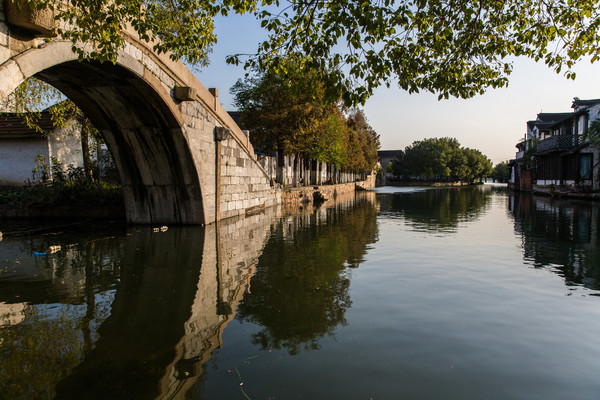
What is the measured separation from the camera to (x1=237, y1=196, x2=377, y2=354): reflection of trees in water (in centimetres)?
408

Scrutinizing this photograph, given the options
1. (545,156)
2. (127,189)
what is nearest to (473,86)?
(127,189)

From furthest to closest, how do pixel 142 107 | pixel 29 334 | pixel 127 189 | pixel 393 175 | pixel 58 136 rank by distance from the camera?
pixel 393 175 < pixel 58 136 < pixel 127 189 < pixel 142 107 < pixel 29 334

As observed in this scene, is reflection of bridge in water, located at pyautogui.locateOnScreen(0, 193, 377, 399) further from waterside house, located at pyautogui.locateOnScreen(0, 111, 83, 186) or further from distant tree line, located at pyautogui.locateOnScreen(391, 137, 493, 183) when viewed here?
distant tree line, located at pyautogui.locateOnScreen(391, 137, 493, 183)

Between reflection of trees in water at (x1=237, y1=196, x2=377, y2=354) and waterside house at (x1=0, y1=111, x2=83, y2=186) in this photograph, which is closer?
reflection of trees in water at (x1=237, y1=196, x2=377, y2=354)

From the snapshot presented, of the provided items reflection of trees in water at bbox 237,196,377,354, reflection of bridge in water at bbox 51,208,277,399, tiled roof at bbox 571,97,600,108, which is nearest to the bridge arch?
reflection of bridge in water at bbox 51,208,277,399

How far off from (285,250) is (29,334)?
5.16 meters

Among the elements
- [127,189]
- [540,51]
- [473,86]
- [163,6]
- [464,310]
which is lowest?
[464,310]

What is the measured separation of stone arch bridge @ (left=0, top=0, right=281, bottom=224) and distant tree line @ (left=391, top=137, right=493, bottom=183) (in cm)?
7428

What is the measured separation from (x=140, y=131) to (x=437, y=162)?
7810 centimetres

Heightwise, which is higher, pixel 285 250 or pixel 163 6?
pixel 163 6

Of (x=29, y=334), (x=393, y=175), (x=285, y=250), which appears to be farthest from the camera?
(x=393, y=175)

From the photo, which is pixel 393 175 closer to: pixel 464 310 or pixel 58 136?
pixel 58 136

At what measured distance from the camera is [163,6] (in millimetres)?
12273

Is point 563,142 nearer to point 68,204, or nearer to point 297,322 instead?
point 68,204
